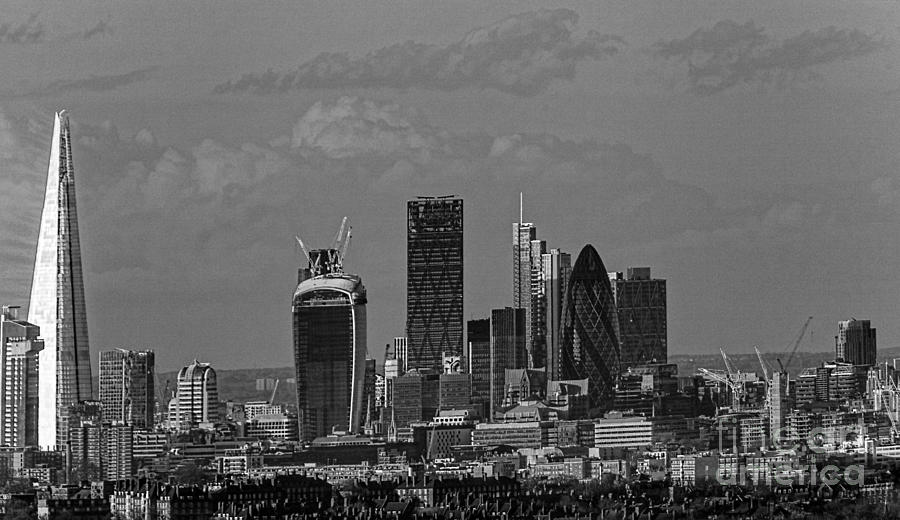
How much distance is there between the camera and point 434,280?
14025 cm

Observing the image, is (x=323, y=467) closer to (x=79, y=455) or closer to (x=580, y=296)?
(x=79, y=455)

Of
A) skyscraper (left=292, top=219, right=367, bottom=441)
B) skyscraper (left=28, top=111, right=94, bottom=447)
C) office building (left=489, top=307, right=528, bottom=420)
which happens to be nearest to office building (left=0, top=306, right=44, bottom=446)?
skyscraper (left=28, top=111, right=94, bottom=447)

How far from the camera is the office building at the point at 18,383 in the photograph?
365 feet

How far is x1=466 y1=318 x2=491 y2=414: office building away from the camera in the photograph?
14088 cm

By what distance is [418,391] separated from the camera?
455 feet

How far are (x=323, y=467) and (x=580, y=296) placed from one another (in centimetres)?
4738

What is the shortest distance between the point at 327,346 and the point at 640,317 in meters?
19.6

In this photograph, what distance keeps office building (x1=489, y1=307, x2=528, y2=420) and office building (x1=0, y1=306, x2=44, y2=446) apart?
102 feet

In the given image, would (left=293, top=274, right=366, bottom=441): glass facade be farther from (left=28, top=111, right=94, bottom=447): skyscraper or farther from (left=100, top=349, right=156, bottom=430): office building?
(left=28, top=111, right=94, bottom=447): skyscraper

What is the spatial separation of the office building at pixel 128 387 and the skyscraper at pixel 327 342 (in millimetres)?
10836

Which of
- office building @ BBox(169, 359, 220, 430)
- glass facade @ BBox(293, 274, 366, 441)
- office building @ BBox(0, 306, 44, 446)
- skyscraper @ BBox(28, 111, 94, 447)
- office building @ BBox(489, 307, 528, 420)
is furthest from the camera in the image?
office building @ BBox(489, 307, 528, 420)

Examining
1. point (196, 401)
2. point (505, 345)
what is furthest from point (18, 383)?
point (505, 345)

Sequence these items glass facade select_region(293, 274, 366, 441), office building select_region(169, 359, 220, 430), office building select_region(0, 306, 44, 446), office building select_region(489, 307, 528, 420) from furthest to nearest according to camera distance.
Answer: office building select_region(489, 307, 528, 420) → glass facade select_region(293, 274, 366, 441) → office building select_region(169, 359, 220, 430) → office building select_region(0, 306, 44, 446)

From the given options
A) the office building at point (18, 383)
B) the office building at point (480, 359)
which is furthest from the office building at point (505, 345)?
the office building at point (18, 383)
